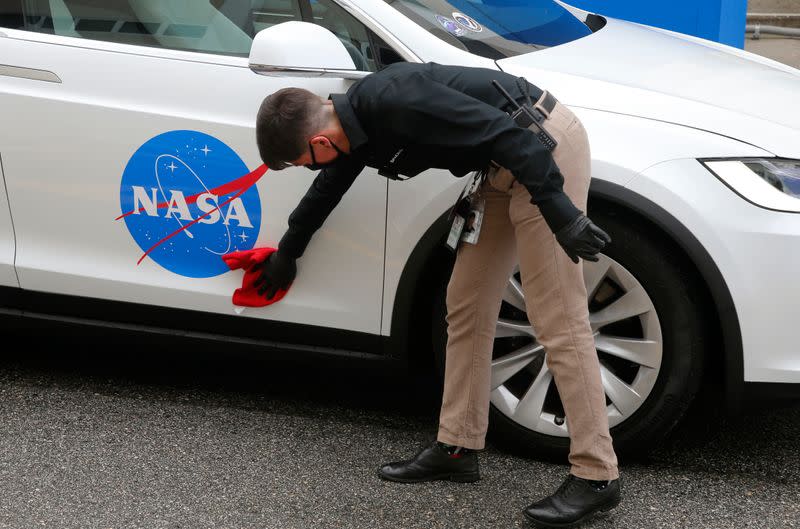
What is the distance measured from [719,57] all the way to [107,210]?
2181 mm

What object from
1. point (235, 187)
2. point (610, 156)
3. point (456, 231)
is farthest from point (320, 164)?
point (610, 156)

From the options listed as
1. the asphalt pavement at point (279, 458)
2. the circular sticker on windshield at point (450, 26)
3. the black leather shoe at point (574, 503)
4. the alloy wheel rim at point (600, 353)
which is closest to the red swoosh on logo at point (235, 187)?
the asphalt pavement at point (279, 458)

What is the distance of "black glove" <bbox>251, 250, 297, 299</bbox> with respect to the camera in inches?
135

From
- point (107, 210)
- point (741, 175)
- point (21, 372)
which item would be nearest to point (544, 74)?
point (741, 175)

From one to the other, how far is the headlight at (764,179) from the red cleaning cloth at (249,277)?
54.2 inches

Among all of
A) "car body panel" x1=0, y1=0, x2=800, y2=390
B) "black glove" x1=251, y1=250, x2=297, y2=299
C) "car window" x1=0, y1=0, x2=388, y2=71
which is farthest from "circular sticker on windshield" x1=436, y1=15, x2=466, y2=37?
"black glove" x1=251, y1=250, x2=297, y2=299

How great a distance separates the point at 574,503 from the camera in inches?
122

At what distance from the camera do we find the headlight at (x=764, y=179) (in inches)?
120

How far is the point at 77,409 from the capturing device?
3939 mm

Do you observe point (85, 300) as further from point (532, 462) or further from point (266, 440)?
point (532, 462)

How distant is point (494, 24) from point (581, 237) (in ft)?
4.12

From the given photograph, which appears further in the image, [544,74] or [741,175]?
[544,74]

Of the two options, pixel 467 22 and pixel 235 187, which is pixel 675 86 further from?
pixel 235 187

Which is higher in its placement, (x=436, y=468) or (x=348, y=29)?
(x=348, y=29)
